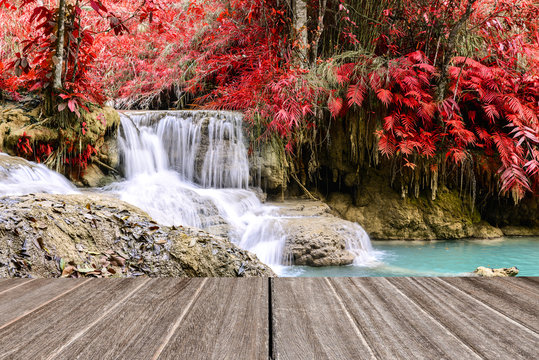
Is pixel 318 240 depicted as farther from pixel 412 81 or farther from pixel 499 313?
pixel 499 313

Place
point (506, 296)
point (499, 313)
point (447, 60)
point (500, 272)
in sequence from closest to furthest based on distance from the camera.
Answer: point (499, 313) → point (506, 296) → point (500, 272) → point (447, 60)

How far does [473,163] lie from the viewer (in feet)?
17.2

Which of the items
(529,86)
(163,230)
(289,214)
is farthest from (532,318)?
(529,86)

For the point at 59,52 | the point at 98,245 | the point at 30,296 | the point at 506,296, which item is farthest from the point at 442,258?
the point at 59,52

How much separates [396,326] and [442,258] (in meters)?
4.28

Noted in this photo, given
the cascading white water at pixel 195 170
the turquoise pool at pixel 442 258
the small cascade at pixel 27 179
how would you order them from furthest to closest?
the cascading white water at pixel 195 170 → the turquoise pool at pixel 442 258 → the small cascade at pixel 27 179

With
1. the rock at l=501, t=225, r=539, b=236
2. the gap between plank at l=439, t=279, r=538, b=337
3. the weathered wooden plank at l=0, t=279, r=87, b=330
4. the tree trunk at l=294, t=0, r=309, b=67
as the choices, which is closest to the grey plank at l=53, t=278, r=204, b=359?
the weathered wooden plank at l=0, t=279, r=87, b=330

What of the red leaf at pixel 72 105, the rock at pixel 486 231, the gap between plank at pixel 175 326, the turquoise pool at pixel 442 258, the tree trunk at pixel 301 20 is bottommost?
the turquoise pool at pixel 442 258

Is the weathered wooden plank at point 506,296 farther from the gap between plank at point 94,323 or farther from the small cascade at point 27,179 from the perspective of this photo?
the small cascade at point 27,179

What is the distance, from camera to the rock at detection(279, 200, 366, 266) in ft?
13.5

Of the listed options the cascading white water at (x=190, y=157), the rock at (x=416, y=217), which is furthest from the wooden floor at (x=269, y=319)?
the rock at (x=416, y=217)

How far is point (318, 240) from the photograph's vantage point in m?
4.18

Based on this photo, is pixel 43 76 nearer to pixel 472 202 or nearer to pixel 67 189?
pixel 67 189

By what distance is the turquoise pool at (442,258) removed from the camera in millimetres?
3994
